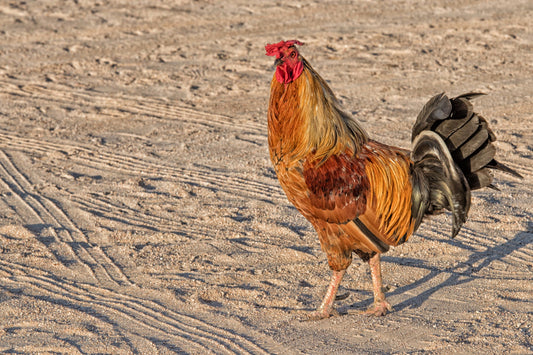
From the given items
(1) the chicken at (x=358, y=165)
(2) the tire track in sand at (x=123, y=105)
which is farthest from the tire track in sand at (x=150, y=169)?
(1) the chicken at (x=358, y=165)

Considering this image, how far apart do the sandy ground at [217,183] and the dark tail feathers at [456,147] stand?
1.14 meters

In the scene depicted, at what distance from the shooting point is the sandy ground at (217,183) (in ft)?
18.7

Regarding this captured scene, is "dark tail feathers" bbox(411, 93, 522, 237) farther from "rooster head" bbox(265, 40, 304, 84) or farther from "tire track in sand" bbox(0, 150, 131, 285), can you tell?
"tire track in sand" bbox(0, 150, 131, 285)

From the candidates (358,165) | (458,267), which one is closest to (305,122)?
(358,165)

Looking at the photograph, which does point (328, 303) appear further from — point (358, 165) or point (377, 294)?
point (358, 165)

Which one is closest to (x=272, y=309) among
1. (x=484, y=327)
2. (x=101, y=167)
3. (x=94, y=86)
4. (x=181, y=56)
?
(x=484, y=327)

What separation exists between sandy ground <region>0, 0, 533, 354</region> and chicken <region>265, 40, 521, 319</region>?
87 cm

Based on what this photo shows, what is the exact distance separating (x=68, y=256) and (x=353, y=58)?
6798 mm

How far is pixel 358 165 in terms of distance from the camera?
541cm

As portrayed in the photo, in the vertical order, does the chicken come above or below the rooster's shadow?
above

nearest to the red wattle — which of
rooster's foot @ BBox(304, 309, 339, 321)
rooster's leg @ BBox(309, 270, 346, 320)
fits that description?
rooster's leg @ BBox(309, 270, 346, 320)

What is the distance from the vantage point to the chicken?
5.14m

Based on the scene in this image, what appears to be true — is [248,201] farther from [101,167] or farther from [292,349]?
[292,349]

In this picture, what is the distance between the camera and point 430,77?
11242 millimetres
